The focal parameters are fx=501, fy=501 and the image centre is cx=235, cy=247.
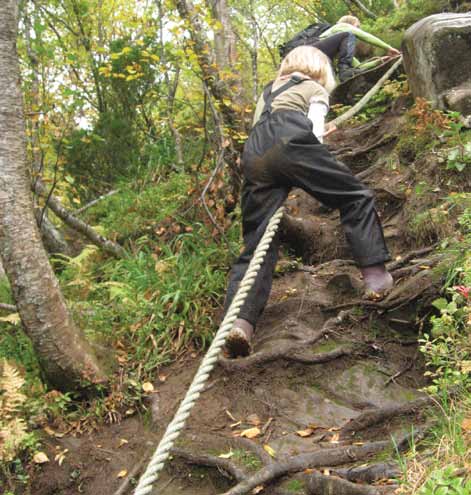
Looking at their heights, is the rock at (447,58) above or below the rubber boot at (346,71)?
below

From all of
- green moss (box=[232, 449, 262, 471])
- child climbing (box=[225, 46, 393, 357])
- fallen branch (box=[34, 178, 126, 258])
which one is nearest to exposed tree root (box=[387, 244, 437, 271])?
child climbing (box=[225, 46, 393, 357])

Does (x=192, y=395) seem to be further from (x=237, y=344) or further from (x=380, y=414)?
(x=237, y=344)

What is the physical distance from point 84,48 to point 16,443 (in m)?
8.99

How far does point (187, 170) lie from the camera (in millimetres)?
9031

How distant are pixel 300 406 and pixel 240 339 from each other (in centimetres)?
68

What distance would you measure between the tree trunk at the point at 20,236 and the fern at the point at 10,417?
263 millimetres

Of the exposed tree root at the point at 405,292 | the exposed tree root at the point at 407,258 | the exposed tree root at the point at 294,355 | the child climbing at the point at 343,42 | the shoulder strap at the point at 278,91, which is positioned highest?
the child climbing at the point at 343,42

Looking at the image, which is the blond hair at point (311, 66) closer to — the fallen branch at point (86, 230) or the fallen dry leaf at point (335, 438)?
the fallen dry leaf at point (335, 438)

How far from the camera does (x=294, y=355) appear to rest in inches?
148

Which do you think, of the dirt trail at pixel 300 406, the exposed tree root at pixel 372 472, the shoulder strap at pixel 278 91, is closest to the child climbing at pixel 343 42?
the shoulder strap at pixel 278 91

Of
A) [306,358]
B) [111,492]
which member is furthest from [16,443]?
[306,358]

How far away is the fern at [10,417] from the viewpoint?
344 centimetres

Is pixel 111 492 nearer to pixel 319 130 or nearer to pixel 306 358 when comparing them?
pixel 306 358

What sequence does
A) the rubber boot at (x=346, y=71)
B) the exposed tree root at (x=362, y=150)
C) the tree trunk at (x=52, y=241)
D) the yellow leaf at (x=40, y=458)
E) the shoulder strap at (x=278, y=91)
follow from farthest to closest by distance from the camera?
the rubber boot at (x=346, y=71) < the tree trunk at (x=52, y=241) < the exposed tree root at (x=362, y=150) < the shoulder strap at (x=278, y=91) < the yellow leaf at (x=40, y=458)
